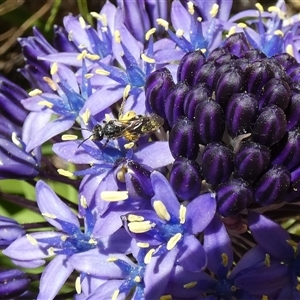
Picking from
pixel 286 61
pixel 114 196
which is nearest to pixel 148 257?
pixel 114 196

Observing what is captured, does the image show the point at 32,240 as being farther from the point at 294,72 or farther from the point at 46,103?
the point at 294,72

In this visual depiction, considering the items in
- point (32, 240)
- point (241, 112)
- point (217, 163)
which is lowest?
point (32, 240)

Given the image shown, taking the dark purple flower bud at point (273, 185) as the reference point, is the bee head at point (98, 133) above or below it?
above

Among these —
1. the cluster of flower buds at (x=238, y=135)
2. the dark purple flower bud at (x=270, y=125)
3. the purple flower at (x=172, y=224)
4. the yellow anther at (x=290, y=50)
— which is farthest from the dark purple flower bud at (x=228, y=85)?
the yellow anther at (x=290, y=50)

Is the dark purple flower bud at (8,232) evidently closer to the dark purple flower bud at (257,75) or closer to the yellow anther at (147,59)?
the yellow anther at (147,59)

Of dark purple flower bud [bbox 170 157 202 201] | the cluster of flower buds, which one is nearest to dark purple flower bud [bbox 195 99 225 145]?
the cluster of flower buds

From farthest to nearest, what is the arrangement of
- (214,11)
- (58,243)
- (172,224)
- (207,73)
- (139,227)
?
(214,11) → (58,243) → (207,73) → (172,224) → (139,227)

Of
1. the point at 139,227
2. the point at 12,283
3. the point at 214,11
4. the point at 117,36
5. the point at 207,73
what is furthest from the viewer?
the point at 214,11
